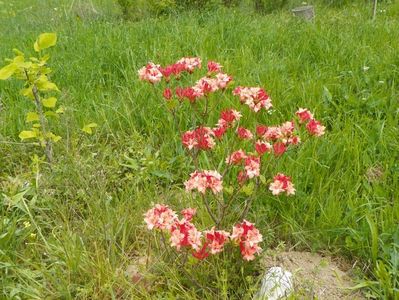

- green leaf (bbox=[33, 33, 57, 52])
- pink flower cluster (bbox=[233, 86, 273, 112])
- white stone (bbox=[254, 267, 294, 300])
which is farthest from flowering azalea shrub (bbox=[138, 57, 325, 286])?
green leaf (bbox=[33, 33, 57, 52])

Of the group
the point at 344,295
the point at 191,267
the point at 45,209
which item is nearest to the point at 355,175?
the point at 344,295

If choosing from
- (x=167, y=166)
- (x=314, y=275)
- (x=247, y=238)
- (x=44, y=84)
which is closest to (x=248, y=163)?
(x=247, y=238)

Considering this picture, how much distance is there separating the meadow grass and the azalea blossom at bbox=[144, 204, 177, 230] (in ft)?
1.09

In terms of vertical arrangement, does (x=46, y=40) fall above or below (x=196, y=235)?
above

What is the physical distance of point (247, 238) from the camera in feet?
5.23

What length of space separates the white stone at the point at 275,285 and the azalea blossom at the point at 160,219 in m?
0.45

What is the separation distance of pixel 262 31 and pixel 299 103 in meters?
1.47

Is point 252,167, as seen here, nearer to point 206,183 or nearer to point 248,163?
point 248,163

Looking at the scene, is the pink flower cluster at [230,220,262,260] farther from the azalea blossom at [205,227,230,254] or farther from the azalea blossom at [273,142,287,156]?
the azalea blossom at [273,142,287,156]

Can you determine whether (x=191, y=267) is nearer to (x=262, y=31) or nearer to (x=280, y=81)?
(x=280, y=81)

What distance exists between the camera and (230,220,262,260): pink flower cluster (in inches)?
62.3

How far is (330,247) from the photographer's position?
2029 mm

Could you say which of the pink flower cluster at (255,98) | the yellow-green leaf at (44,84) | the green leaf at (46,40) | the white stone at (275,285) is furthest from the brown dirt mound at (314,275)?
the green leaf at (46,40)

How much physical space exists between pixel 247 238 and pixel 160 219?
1.04ft
